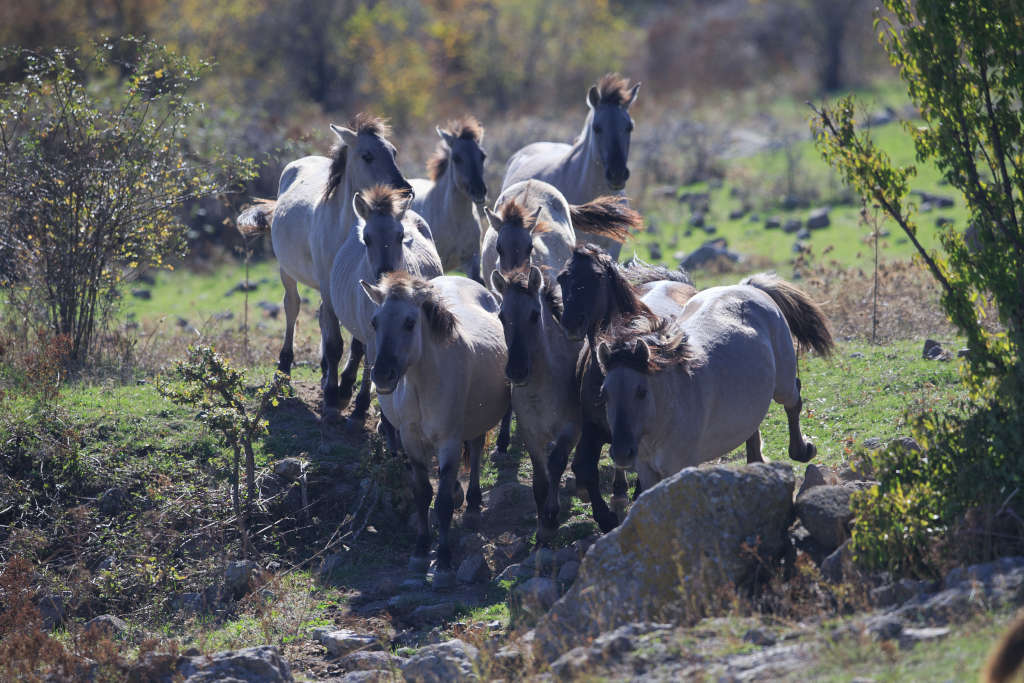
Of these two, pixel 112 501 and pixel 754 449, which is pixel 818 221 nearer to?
pixel 754 449

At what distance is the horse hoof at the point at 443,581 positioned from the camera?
7.57 m

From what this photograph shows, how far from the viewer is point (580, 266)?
7.70m

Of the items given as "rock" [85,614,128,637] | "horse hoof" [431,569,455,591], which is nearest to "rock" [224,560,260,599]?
"rock" [85,614,128,637]

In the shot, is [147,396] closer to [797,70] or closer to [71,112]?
[71,112]

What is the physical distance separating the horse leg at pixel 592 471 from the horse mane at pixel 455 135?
446 centimetres

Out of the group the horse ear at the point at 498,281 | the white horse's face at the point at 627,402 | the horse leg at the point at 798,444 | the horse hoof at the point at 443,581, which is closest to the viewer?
the white horse's face at the point at 627,402

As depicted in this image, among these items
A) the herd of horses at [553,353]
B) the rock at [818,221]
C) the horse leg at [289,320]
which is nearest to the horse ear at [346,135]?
the herd of horses at [553,353]

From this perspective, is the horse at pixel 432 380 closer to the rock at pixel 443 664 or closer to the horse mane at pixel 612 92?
the rock at pixel 443 664

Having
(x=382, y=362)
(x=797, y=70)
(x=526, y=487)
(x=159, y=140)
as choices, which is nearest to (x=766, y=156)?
(x=797, y=70)

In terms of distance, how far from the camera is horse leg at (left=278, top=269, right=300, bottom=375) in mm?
11672

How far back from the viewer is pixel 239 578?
764cm

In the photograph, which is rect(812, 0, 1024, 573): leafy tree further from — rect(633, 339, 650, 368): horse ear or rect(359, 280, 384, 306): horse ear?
rect(359, 280, 384, 306): horse ear

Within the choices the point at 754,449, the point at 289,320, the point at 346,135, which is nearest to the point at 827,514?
the point at 754,449

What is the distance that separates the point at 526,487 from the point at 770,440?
222cm
